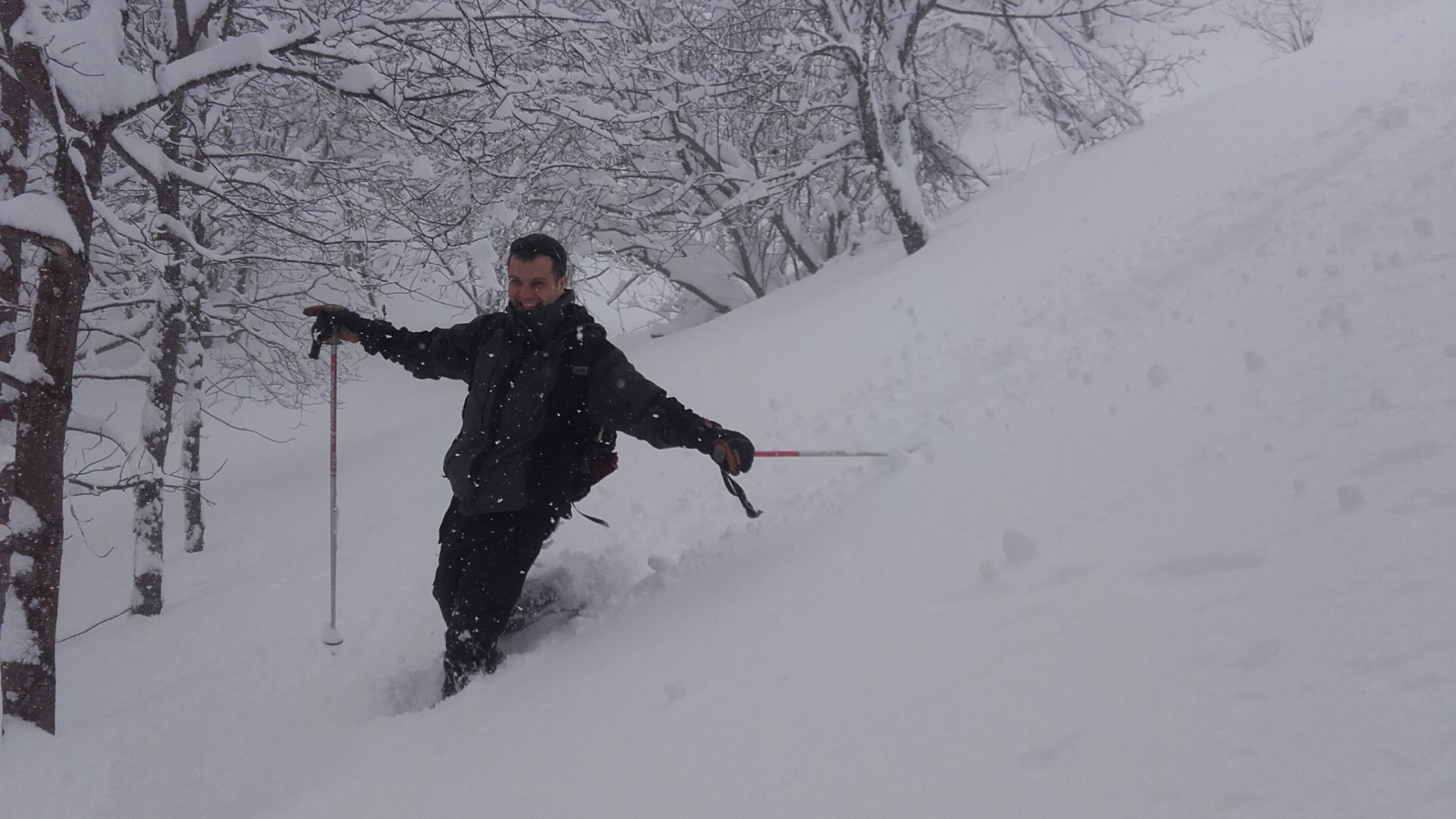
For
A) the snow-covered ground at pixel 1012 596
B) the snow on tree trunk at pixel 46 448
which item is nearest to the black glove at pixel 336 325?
the snow on tree trunk at pixel 46 448

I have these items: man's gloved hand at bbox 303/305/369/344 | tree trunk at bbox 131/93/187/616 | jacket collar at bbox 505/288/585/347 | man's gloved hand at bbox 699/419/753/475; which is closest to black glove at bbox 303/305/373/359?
man's gloved hand at bbox 303/305/369/344

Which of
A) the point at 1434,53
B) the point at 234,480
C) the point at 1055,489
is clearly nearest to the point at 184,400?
the point at 234,480

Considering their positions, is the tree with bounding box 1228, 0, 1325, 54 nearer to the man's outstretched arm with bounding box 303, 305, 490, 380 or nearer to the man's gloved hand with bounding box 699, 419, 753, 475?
the man's gloved hand with bounding box 699, 419, 753, 475

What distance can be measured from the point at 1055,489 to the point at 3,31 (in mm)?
4052

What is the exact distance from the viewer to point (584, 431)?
3295 mm

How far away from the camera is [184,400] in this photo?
24.1 ft

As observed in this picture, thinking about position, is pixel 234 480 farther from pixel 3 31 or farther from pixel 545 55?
pixel 3 31

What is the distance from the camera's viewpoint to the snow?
115 inches

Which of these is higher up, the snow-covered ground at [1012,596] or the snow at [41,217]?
the snow at [41,217]

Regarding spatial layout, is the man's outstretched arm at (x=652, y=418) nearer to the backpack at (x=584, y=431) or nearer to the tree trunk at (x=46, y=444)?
the backpack at (x=584, y=431)

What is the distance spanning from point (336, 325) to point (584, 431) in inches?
53.9

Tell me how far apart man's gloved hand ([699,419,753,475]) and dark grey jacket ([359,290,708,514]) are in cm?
3

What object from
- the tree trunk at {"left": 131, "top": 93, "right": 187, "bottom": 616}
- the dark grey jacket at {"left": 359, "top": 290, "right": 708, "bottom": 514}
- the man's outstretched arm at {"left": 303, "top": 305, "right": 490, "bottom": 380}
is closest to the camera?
the dark grey jacket at {"left": 359, "top": 290, "right": 708, "bottom": 514}

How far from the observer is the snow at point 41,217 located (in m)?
2.93
